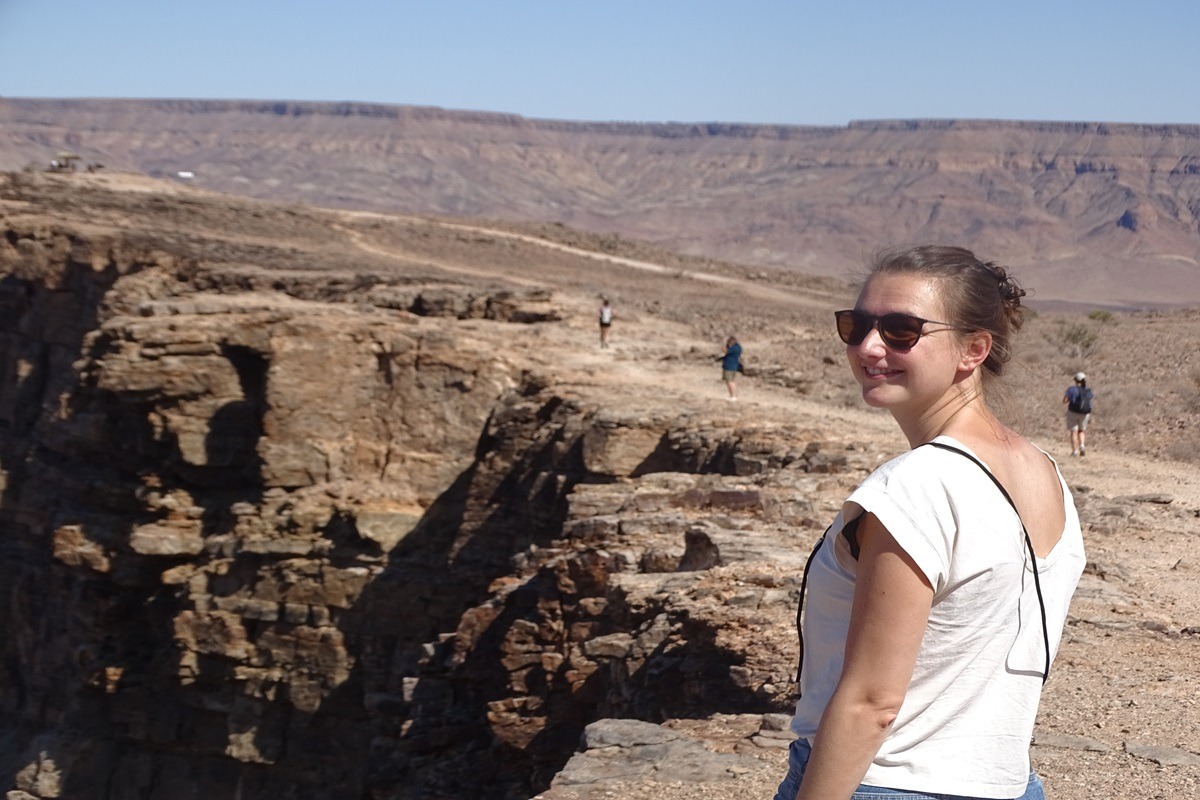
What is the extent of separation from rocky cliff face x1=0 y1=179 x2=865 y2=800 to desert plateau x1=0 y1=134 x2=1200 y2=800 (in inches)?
1.9

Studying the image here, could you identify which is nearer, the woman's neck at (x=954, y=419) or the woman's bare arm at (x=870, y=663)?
the woman's bare arm at (x=870, y=663)

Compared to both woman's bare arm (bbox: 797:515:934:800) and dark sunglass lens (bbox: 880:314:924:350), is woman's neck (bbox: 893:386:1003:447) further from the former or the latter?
woman's bare arm (bbox: 797:515:934:800)

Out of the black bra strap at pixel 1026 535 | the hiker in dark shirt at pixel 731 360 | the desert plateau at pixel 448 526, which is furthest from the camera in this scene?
the hiker in dark shirt at pixel 731 360

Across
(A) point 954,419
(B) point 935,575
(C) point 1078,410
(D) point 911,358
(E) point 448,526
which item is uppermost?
(C) point 1078,410

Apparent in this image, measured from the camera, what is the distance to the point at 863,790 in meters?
2.40

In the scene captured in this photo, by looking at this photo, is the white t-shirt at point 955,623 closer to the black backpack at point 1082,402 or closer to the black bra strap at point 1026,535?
the black bra strap at point 1026,535

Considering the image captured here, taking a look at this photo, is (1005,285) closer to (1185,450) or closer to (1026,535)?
(1026,535)

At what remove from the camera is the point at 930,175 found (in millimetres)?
126125

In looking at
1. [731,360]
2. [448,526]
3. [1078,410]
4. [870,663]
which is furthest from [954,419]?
[448,526]

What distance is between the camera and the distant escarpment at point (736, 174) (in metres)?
109

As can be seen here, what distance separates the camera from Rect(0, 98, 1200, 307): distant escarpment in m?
109

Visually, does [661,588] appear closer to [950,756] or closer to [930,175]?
[950,756]

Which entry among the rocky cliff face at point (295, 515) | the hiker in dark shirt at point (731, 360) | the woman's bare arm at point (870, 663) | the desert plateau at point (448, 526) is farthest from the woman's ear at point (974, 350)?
the hiker in dark shirt at point (731, 360)

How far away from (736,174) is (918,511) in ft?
473
